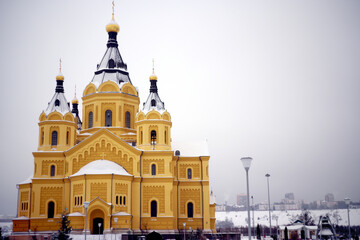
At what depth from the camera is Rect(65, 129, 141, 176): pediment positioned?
4656cm

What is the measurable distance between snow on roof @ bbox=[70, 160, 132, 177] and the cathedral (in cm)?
10

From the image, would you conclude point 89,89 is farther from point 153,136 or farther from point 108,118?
point 153,136

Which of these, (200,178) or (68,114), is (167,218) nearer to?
(200,178)

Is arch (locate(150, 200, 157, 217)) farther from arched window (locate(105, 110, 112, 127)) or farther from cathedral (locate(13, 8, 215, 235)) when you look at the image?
arched window (locate(105, 110, 112, 127))

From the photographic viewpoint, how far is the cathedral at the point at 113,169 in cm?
4331

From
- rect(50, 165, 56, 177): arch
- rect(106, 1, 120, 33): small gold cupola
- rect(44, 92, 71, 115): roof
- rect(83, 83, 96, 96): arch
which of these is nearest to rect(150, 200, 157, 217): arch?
rect(50, 165, 56, 177): arch

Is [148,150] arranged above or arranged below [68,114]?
below

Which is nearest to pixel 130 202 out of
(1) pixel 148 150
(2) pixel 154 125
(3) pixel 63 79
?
(1) pixel 148 150

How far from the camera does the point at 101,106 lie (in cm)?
5009

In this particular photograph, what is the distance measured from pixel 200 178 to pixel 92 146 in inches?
508

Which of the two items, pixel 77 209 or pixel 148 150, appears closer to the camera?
pixel 77 209

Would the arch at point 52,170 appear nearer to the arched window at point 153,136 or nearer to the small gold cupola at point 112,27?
the arched window at point 153,136

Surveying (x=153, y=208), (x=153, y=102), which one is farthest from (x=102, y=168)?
(x=153, y=102)

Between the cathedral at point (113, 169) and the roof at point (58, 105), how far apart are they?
11 centimetres
